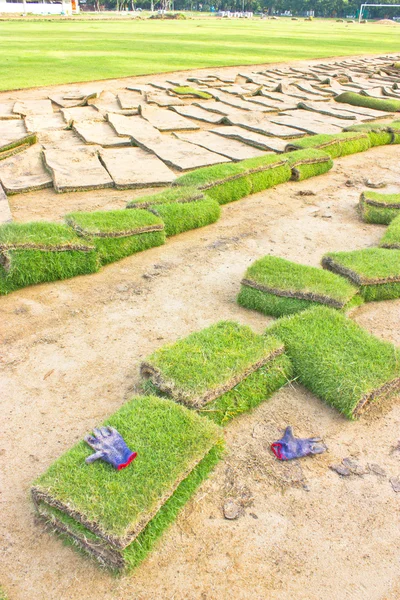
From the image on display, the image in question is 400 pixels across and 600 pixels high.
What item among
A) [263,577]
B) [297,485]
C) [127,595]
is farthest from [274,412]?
[127,595]

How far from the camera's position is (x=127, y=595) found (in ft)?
5.86

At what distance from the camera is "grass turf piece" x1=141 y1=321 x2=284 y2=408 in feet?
8.13

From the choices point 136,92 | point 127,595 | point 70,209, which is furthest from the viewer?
point 136,92

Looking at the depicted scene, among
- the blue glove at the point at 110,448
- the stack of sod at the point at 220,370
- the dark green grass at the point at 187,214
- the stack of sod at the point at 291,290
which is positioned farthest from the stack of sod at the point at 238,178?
the blue glove at the point at 110,448

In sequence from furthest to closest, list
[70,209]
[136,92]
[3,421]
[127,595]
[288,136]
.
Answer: [136,92], [288,136], [70,209], [3,421], [127,595]

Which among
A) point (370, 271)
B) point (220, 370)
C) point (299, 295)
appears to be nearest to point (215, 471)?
point (220, 370)

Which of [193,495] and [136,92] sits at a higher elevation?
[136,92]

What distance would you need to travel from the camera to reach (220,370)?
2584 millimetres

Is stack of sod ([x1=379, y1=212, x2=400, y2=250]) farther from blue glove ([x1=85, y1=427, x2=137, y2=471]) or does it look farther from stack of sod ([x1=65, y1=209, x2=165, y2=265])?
blue glove ([x1=85, y1=427, x2=137, y2=471])

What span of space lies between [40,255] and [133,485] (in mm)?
2265

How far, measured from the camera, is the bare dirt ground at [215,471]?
1.85 m

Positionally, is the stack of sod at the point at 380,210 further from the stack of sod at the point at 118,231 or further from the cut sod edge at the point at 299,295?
the stack of sod at the point at 118,231

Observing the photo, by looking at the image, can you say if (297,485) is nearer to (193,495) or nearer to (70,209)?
(193,495)

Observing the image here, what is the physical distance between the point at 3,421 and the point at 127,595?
46.2 inches
